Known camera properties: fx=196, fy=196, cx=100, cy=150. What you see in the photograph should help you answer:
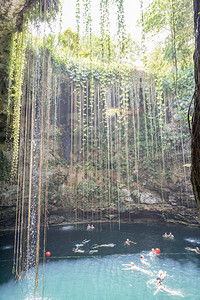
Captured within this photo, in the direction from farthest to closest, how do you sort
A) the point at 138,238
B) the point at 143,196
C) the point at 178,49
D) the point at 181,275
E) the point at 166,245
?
1. the point at 143,196
2. the point at 138,238
3. the point at 166,245
4. the point at 181,275
5. the point at 178,49

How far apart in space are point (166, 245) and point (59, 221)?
3699 millimetres

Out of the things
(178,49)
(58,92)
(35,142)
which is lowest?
(35,142)

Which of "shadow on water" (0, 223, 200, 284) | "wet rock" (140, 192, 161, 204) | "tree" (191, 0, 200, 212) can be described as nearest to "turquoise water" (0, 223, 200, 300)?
"shadow on water" (0, 223, 200, 284)

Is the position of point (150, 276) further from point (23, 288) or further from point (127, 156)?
point (127, 156)

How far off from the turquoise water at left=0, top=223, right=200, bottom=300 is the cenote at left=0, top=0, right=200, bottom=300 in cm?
3

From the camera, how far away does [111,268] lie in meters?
4.16

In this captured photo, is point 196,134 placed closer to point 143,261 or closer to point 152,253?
point 143,261

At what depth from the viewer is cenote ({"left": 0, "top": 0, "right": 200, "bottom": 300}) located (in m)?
3.03

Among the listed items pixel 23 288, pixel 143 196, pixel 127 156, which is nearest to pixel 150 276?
pixel 23 288

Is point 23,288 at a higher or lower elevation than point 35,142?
lower

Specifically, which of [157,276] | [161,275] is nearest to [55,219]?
[157,276]

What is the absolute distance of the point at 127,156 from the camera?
7.73m

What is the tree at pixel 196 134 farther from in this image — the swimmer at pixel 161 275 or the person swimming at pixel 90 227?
the person swimming at pixel 90 227

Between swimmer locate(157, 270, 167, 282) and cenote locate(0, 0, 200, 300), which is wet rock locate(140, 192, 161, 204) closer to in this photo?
cenote locate(0, 0, 200, 300)
